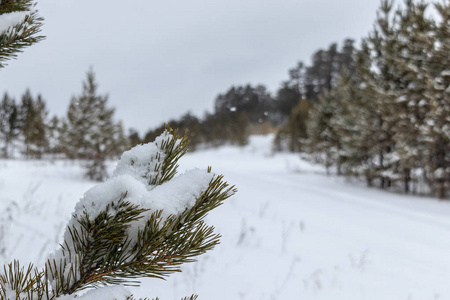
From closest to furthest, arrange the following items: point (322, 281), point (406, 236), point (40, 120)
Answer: point (322, 281) → point (406, 236) → point (40, 120)

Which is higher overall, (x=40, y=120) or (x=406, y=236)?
(x=40, y=120)

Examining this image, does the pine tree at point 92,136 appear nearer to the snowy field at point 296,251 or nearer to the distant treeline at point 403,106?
the snowy field at point 296,251

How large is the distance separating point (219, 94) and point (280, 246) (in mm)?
11279

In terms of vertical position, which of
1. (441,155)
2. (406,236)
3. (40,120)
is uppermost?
(40,120)

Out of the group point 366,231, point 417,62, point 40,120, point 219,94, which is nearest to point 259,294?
point 366,231

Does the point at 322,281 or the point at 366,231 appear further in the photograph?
the point at 366,231

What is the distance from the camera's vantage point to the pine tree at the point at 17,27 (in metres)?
1.00

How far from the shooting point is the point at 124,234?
690 millimetres

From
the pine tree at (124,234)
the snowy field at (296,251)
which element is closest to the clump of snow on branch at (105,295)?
the pine tree at (124,234)

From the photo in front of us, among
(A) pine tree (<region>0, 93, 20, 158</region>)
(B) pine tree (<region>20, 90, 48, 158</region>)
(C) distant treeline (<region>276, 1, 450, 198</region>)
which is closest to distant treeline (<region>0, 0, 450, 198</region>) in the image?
(C) distant treeline (<region>276, 1, 450, 198</region>)

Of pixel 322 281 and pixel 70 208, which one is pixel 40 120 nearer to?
pixel 70 208

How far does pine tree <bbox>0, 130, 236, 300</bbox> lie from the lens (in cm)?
67

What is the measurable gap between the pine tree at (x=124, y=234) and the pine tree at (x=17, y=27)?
2.48 ft

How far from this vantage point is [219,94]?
14.1 metres
